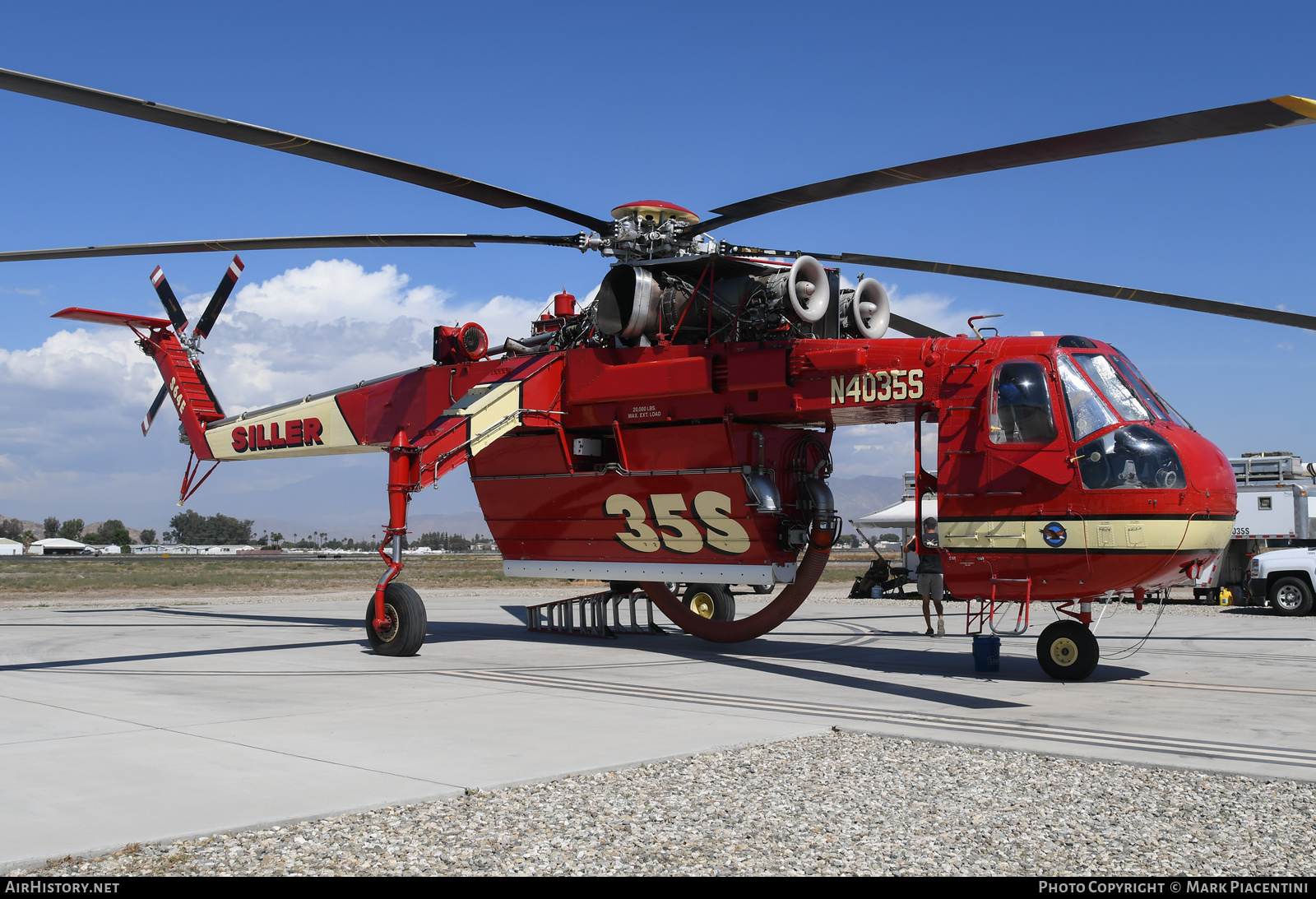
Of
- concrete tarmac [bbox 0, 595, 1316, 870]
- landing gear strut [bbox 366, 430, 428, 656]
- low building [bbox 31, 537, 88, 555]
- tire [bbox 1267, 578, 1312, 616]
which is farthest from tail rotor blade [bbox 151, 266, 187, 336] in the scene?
low building [bbox 31, 537, 88, 555]

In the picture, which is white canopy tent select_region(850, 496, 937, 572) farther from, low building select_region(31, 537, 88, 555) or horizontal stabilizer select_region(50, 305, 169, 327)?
low building select_region(31, 537, 88, 555)

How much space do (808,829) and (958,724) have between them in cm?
366

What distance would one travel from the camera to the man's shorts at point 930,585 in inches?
644

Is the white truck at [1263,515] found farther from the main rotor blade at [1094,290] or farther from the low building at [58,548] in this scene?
the low building at [58,548]

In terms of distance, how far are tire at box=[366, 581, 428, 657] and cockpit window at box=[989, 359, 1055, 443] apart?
699cm

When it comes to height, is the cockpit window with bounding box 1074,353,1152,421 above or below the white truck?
above

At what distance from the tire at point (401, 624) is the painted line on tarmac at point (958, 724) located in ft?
5.10

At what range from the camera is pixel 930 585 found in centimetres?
1641

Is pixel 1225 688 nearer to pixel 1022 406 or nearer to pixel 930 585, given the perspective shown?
pixel 1022 406

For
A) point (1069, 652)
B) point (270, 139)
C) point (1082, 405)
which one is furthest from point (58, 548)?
point (1082, 405)

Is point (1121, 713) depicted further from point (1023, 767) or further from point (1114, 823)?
point (1114, 823)

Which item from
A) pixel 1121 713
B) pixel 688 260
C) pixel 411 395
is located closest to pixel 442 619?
→ pixel 411 395

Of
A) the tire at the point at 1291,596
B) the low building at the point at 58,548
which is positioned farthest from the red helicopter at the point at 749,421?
the low building at the point at 58,548

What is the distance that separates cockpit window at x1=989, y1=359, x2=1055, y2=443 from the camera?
34.0 feet
